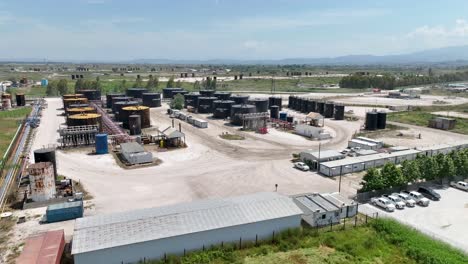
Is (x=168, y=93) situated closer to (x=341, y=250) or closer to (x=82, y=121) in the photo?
(x=82, y=121)

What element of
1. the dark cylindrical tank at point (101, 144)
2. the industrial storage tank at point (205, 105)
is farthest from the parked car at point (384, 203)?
the industrial storage tank at point (205, 105)

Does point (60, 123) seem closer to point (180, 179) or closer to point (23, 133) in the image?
point (23, 133)

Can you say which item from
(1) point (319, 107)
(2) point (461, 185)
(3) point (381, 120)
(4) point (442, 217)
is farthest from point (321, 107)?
(4) point (442, 217)

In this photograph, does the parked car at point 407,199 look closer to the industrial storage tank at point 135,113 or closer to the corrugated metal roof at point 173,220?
the corrugated metal roof at point 173,220

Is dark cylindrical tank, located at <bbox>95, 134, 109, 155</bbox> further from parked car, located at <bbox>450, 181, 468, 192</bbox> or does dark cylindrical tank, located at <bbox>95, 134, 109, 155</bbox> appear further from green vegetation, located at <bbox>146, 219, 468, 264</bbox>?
parked car, located at <bbox>450, 181, 468, 192</bbox>

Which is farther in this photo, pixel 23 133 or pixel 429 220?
pixel 23 133

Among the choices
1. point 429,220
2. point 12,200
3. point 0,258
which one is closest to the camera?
point 0,258

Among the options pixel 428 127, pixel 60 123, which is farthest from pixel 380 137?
pixel 60 123
